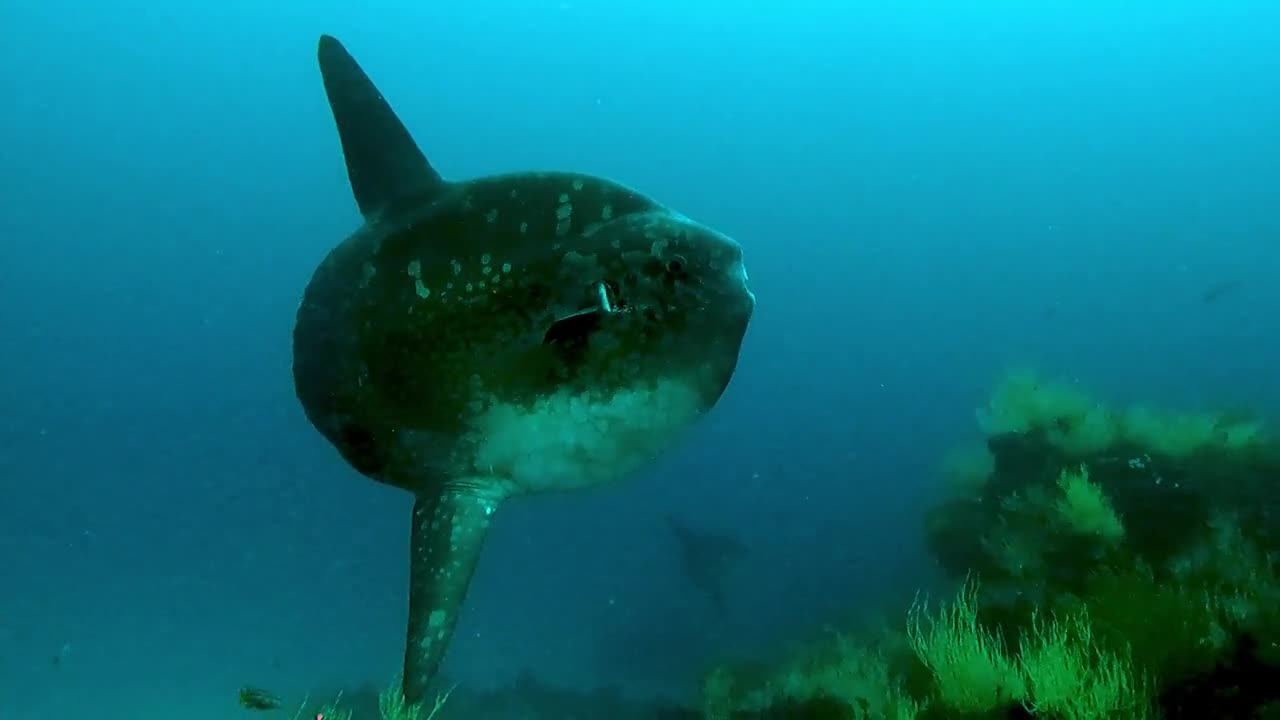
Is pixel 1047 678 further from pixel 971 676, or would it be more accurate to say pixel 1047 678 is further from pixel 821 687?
pixel 821 687

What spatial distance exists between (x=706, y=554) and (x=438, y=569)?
20.0 metres

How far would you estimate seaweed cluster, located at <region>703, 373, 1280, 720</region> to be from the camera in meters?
3.50

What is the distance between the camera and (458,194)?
271 centimetres

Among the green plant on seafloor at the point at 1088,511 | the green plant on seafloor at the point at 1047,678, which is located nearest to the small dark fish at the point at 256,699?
the green plant on seafloor at the point at 1047,678

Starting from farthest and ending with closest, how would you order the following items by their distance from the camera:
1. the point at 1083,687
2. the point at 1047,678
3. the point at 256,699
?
the point at 256,699 → the point at 1047,678 → the point at 1083,687

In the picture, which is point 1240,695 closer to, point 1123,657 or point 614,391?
point 1123,657

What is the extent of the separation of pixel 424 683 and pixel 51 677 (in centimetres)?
3979

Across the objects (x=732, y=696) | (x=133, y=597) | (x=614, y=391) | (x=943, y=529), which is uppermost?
(x=133, y=597)

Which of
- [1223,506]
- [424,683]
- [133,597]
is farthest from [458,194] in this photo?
[133,597]

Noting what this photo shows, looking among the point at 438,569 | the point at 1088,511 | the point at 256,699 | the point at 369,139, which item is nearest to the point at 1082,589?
the point at 1088,511

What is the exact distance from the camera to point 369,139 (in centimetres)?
295

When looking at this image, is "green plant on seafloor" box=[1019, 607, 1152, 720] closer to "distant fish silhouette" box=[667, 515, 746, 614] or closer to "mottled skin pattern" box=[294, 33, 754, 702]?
"mottled skin pattern" box=[294, 33, 754, 702]

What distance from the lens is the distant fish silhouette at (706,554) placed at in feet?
69.7

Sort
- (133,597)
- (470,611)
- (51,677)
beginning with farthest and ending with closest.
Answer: (133,597) < (470,611) < (51,677)
